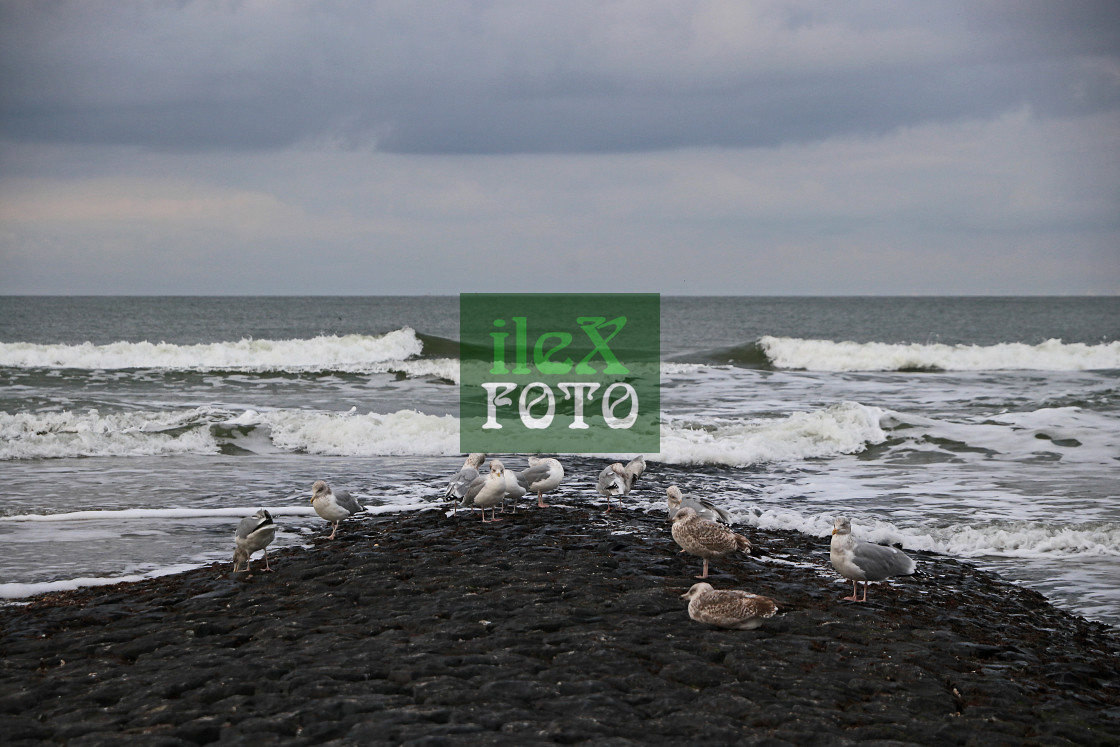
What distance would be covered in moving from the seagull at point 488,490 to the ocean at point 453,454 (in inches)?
15.7

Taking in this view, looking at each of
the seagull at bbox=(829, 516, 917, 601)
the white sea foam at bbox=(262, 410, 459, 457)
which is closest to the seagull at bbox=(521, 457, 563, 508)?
the seagull at bbox=(829, 516, 917, 601)

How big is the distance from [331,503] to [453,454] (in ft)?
26.4

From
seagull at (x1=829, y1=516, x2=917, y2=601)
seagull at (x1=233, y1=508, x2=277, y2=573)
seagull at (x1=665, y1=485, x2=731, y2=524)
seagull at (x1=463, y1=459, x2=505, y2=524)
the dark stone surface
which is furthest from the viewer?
seagull at (x1=463, y1=459, x2=505, y2=524)

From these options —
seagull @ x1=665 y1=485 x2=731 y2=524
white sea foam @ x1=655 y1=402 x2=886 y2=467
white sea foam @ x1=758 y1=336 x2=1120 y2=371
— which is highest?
white sea foam @ x1=758 y1=336 x2=1120 y2=371

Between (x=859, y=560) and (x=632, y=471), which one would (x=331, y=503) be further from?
(x=859, y=560)

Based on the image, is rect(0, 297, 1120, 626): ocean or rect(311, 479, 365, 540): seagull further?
rect(0, 297, 1120, 626): ocean

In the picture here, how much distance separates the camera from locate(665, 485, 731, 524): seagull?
1050cm

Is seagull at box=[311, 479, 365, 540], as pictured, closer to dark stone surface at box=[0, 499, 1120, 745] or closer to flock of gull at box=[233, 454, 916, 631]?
flock of gull at box=[233, 454, 916, 631]

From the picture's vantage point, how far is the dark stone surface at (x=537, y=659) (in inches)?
210

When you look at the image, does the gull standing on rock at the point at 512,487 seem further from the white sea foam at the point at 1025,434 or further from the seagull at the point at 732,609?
the white sea foam at the point at 1025,434

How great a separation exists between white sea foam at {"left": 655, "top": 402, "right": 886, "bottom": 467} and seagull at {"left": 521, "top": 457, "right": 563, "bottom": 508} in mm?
5359

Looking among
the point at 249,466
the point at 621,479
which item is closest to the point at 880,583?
the point at 621,479

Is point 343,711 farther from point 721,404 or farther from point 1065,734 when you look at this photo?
point 721,404

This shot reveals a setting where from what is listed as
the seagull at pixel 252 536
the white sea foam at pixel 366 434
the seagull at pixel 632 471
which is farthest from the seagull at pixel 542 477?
the white sea foam at pixel 366 434
